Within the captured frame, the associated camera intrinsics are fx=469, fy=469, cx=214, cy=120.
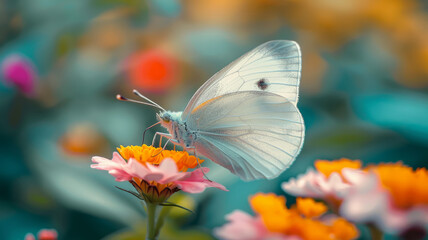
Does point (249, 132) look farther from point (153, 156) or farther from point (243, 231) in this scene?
point (243, 231)

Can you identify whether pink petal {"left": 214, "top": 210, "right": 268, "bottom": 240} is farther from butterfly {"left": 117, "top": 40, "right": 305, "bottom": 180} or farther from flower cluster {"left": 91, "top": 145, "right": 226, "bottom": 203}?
butterfly {"left": 117, "top": 40, "right": 305, "bottom": 180}

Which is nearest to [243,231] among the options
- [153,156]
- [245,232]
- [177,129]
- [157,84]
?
[245,232]

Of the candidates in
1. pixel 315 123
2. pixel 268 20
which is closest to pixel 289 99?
pixel 315 123

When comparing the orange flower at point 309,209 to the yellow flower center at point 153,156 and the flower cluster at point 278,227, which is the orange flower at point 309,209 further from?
the yellow flower center at point 153,156

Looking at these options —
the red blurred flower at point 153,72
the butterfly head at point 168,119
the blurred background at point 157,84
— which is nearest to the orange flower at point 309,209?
the butterfly head at point 168,119

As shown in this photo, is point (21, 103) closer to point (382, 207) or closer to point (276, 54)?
point (276, 54)
